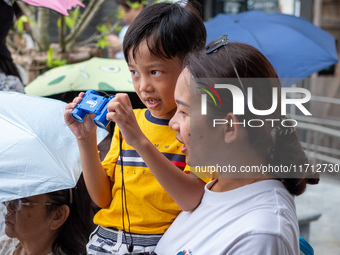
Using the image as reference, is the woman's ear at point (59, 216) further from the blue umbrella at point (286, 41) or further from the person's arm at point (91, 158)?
the blue umbrella at point (286, 41)

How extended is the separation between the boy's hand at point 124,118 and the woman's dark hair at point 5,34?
1.56 meters

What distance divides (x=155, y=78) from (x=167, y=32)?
0.17m

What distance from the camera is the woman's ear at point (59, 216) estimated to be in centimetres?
212

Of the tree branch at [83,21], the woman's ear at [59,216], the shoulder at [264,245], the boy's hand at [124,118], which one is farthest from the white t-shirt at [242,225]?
the tree branch at [83,21]

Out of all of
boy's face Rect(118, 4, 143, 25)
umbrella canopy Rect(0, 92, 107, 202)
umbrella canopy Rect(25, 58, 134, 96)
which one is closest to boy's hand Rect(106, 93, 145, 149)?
umbrella canopy Rect(0, 92, 107, 202)

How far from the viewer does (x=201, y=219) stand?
1.54m

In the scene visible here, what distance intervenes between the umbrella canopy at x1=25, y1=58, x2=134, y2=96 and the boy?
95cm

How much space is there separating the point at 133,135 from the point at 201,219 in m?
0.36

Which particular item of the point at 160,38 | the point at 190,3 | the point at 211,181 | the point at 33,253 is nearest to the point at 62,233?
the point at 33,253

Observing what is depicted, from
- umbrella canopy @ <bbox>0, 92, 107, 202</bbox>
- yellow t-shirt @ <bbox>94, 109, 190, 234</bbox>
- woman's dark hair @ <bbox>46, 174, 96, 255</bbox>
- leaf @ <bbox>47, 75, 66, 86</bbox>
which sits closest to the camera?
umbrella canopy @ <bbox>0, 92, 107, 202</bbox>

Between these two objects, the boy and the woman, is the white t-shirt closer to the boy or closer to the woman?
the woman

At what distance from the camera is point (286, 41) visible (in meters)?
4.05

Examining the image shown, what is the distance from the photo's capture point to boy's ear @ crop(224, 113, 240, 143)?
1.44 meters

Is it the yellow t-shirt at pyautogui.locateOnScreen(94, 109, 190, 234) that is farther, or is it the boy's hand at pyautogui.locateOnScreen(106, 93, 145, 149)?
the yellow t-shirt at pyautogui.locateOnScreen(94, 109, 190, 234)
